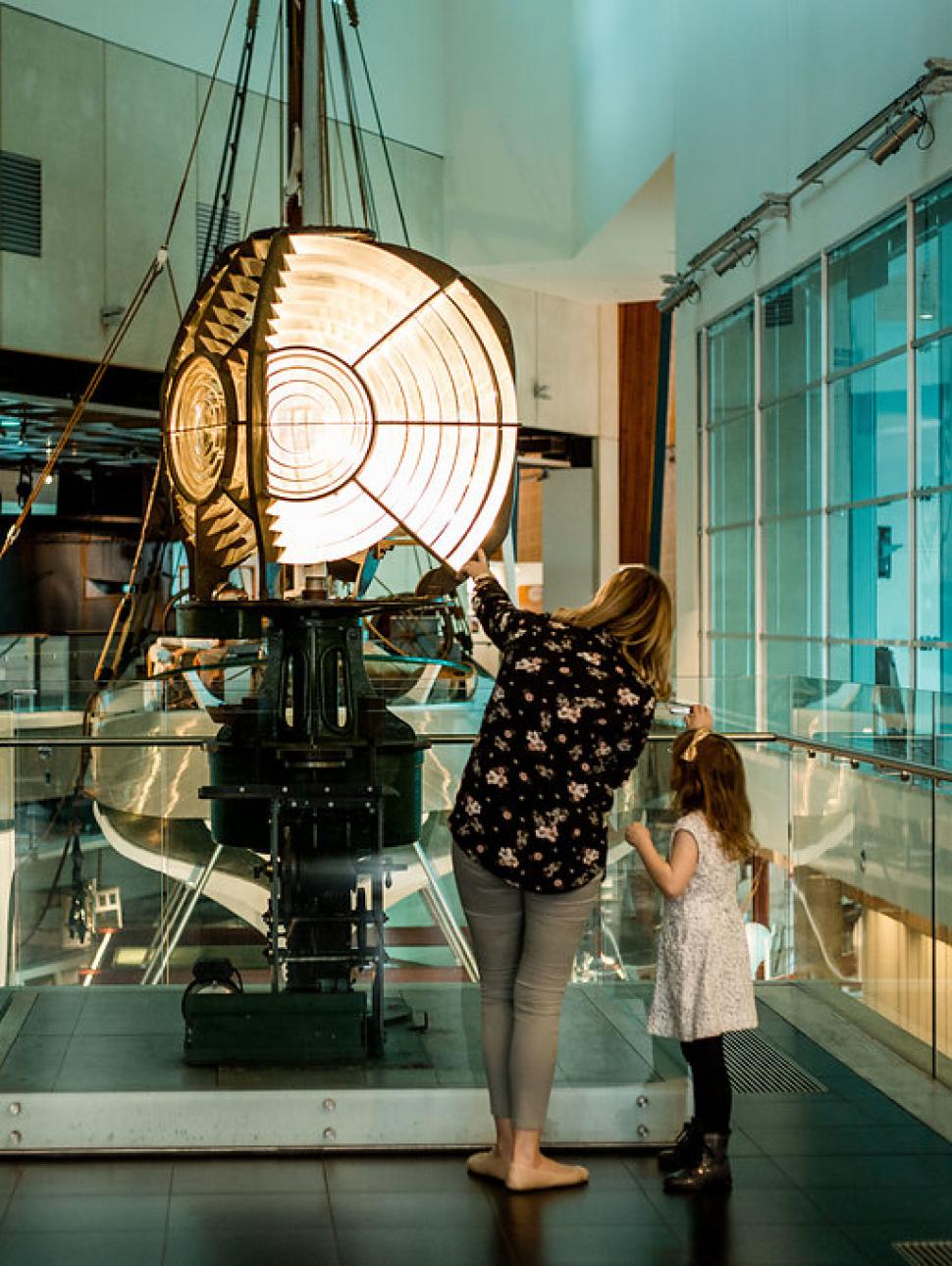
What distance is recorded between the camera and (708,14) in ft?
44.4

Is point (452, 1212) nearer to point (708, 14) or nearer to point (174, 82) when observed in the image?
point (708, 14)

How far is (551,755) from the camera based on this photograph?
314 cm

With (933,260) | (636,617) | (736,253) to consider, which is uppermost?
(736,253)

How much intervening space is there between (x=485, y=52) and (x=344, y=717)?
16684 millimetres

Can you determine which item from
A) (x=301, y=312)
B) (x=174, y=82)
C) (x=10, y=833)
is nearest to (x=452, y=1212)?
(x=301, y=312)

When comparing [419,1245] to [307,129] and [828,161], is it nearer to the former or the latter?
[307,129]

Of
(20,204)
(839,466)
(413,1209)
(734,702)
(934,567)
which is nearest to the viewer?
(413,1209)

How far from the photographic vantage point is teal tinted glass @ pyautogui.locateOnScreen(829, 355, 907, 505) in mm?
9672

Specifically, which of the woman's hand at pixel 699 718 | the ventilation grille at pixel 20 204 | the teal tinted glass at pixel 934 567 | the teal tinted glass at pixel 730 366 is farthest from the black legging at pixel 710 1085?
the ventilation grille at pixel 20 204

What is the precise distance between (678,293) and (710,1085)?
40.3 feet

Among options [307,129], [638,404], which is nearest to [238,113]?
[307,129]

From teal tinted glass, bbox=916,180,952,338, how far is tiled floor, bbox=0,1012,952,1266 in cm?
633

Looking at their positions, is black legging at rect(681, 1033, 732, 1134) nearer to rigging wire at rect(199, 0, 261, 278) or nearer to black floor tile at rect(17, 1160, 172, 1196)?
black floor tile at rect(17, 1160, 172, 1196)

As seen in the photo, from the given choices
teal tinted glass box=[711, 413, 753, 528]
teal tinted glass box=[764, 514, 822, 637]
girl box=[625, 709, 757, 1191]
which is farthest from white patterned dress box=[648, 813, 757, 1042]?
teal tinted glass box=[711, 413, 753, 528]
